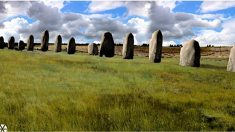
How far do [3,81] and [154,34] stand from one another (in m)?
27.1

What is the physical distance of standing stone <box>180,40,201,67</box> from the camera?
43.8 metres

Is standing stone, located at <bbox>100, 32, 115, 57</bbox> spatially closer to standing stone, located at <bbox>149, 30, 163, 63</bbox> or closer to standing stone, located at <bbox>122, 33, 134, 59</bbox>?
standing stone, located at <bbox>122, 33, 134, 59</bbox>

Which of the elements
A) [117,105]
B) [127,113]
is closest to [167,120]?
[127,113]

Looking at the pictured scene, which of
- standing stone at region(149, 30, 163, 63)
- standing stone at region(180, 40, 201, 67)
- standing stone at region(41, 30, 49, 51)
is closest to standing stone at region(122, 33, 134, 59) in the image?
standing stone at region(149, 30, 163, 63)

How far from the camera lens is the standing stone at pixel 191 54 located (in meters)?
43.8

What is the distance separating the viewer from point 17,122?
12.4 meters

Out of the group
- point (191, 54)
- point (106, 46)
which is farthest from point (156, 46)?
point (106, 46)

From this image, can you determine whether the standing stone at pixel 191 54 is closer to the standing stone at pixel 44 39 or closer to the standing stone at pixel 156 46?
the standing stone at pixel 156 46

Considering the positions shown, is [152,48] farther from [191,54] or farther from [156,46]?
[191,54]

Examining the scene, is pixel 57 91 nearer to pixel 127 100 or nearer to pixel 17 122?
pixel 127 100

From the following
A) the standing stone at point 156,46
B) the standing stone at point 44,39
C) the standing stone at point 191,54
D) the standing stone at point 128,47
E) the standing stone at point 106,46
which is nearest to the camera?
the standing stone at point 191,54

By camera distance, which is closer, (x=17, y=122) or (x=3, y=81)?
(x=17, y=122)

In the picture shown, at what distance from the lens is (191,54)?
4397 cm

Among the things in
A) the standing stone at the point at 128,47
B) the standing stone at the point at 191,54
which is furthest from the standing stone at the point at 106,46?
the standing stone at the point at 191,54
